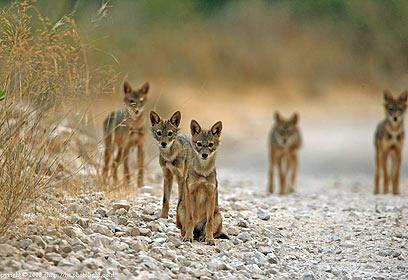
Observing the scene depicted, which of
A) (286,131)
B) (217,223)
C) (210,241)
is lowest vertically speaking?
(210,241)

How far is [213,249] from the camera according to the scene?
5801mm

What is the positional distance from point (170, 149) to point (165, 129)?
0.85 ft

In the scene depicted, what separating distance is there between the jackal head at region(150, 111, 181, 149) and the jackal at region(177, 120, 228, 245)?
0.41 metres

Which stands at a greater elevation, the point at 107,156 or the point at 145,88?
the point at 145,88

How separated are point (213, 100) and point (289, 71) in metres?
4.56

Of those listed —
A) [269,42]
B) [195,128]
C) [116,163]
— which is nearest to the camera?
[195,128]

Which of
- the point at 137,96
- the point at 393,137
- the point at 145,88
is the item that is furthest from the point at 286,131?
the point at 137,96

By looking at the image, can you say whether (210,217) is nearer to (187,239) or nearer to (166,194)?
(187,239)

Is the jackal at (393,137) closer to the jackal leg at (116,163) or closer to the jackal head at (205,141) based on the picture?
the jackal leg at (116,163)

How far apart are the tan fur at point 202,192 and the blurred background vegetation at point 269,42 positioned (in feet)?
56.0

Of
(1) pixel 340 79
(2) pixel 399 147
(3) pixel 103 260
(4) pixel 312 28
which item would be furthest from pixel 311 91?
(3) pixel 103 260

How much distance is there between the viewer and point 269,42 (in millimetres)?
27219

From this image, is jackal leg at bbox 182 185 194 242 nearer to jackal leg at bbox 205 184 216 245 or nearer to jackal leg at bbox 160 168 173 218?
jackal leg at bbox 205 184 216 245

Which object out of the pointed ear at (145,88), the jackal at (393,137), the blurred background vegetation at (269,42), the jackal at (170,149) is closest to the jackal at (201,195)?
the jackal at (170,149)
